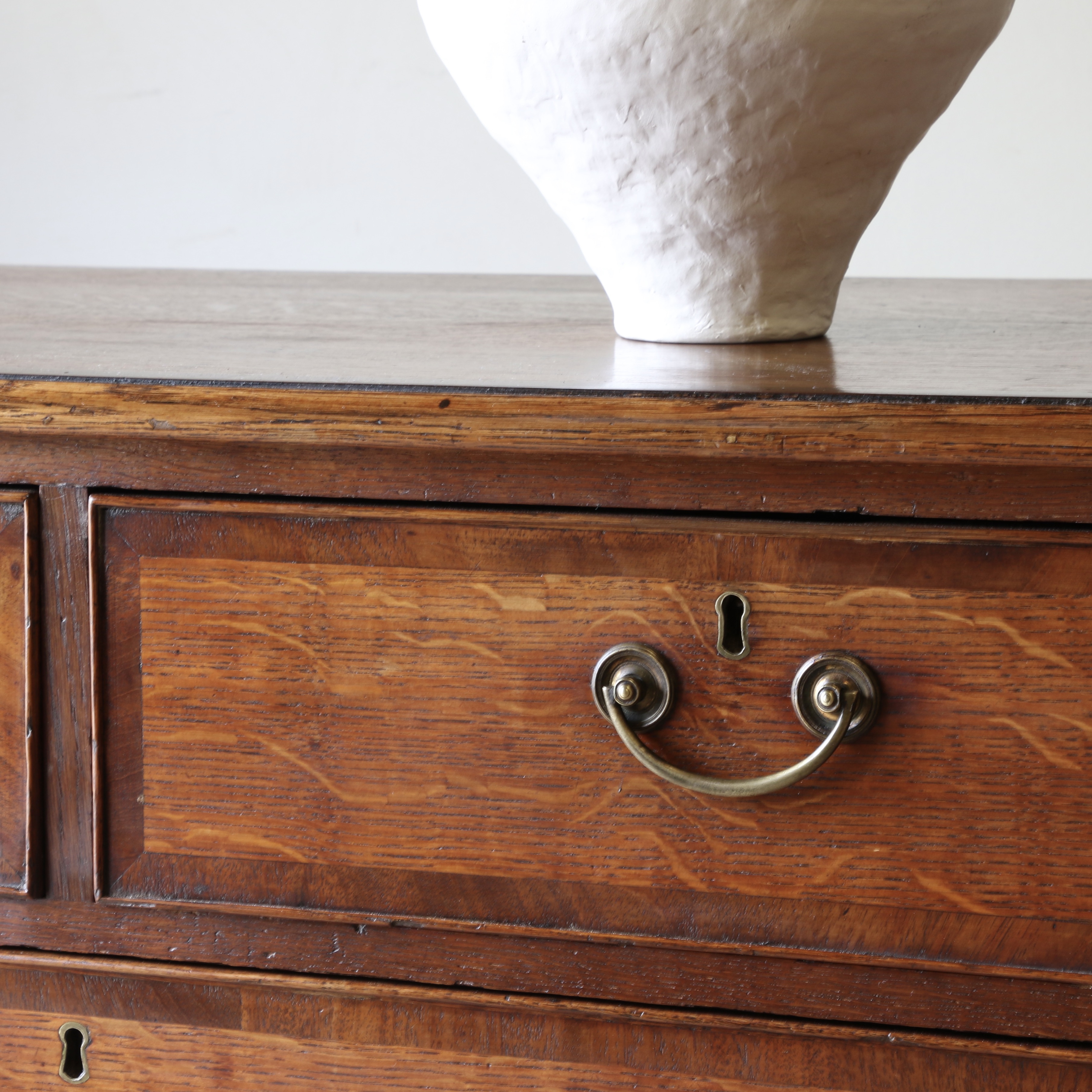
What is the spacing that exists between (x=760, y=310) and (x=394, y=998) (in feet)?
1.07

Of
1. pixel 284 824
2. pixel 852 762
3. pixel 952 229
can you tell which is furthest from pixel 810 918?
pixel 952 229

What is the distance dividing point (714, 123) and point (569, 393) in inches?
6.8

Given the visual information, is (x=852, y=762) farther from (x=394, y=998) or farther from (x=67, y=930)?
(x=67, y=930)

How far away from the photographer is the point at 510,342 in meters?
0.57

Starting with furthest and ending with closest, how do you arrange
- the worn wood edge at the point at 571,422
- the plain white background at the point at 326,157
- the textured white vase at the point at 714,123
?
1. the plain white background at the point at 326,157
2. the textured white vase at the point at 714,123
3. the worn wood edge at the point at 571,422

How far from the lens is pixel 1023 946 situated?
0.42 metres

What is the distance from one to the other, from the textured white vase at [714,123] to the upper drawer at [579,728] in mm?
179

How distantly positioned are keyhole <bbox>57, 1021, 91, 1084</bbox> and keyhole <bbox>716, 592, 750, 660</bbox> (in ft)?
0.96

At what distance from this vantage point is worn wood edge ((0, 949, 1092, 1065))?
0.43 meters

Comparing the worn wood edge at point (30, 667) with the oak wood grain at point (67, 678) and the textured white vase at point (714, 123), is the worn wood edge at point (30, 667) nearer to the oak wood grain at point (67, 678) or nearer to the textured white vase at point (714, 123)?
the oak wood grain at point (67, 678)

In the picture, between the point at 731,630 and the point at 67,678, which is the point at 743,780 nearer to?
the point at 731,630

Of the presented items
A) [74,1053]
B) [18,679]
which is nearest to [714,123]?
[18,679]

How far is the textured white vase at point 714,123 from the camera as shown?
1.63ft

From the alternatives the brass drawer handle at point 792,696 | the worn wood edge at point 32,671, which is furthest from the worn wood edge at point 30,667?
the brass drawer handle at point 792,696
